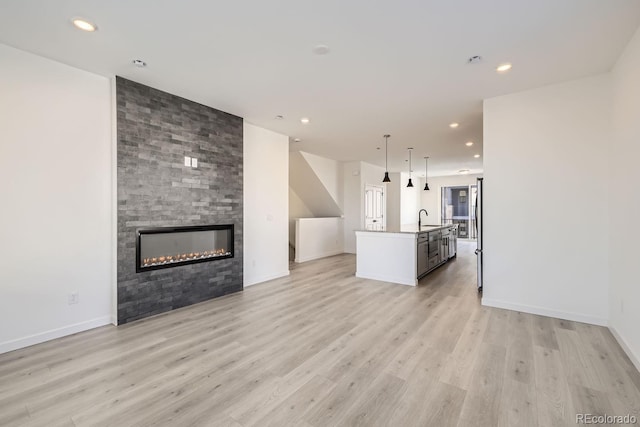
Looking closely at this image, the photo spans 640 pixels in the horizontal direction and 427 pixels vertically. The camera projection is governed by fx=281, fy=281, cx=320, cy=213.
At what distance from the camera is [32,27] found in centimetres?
241

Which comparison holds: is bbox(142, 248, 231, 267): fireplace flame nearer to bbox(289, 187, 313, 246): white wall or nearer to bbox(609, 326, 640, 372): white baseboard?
bbox(289, 187, 313, 246): white wall

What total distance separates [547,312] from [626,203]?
157 centimetres

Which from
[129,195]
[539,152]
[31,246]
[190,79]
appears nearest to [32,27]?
[190,79]

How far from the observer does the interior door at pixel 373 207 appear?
883 cm

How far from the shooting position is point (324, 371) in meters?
2.33

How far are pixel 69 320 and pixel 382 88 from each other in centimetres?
446

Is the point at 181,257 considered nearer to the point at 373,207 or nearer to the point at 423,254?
the point at 423,254

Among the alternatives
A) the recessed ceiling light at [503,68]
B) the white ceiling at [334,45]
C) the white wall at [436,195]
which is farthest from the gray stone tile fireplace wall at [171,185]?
the white wall at [436,195]

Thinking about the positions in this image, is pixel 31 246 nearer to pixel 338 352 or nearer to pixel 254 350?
pixel 254 350

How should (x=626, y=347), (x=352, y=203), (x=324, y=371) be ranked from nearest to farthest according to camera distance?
(x=324, y=371), (x=626, y=347), (x=352, y=203)

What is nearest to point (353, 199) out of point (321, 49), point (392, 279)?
point (392, 279)

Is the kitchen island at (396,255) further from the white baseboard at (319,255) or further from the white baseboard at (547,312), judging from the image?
the white baseboard at (319,255)

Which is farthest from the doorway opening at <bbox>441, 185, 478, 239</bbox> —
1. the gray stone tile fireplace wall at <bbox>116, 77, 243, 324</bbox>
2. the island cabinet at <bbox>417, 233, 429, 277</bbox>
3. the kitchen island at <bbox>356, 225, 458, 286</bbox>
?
the gray stone tile fireplace wall at <bbox>116, 77, 243, 324</bbox>

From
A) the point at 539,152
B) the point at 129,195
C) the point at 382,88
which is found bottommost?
the point at 129,195
